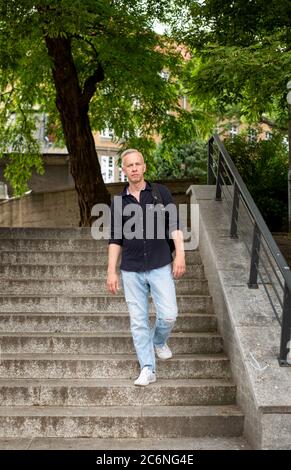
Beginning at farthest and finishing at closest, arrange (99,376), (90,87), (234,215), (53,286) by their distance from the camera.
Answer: (90,87) → (53,286) → (234,215) → (99,376)

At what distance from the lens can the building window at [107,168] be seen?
40938mm

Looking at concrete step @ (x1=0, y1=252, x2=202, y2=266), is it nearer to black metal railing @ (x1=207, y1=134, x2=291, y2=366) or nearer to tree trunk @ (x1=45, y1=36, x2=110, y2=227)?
black metal railing @ (x1=207, y1=134, x2=291, y2=366)

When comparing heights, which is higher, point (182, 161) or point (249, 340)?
point (182, 161)

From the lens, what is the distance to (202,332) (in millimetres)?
5953

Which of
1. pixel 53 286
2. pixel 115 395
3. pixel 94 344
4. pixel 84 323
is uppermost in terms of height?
pixel 53 286

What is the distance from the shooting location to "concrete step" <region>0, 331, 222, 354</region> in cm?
560

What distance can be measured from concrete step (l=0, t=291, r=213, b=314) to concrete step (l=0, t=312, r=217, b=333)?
0.30 m

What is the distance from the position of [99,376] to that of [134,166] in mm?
1919

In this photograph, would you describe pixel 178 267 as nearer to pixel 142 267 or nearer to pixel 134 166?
pixel 142 267

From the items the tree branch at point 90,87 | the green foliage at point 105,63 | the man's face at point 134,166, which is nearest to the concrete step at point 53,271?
the man's face at point 134,166

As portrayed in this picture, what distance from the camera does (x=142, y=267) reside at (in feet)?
16.0

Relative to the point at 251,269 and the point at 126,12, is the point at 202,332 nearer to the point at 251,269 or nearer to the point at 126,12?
the point at 251,269

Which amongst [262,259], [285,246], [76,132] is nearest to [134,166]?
[262,259]

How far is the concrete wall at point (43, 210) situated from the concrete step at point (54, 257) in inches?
504
